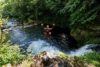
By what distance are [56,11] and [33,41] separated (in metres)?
3.93

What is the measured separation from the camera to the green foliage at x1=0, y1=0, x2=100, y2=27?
16.4 metres

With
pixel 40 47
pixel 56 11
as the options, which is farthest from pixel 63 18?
pixel 40 47

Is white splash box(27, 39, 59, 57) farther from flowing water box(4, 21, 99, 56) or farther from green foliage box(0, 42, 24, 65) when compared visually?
green foliage box(0, 42, 24, 65)

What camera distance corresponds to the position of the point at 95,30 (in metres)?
16.4

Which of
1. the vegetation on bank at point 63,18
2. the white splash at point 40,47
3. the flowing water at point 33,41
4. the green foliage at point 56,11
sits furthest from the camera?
the green foliage at point 56,11

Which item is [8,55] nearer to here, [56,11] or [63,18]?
[63,18]

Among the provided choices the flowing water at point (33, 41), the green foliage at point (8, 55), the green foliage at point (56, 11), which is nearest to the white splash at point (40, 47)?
the flowing water at point (33, 41)

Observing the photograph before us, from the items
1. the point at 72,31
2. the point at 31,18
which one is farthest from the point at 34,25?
the point at 72,31

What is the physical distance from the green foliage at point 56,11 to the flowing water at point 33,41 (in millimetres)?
1645

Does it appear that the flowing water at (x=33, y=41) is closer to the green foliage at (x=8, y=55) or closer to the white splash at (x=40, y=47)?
the white splash at (x=40, y=47)

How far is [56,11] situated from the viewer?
2147cm

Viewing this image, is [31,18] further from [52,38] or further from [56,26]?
[52,38]

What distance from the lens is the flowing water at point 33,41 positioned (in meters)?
15.5

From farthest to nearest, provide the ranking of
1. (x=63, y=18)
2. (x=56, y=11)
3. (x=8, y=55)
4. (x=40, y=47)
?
(x=56, y=11) → (x=63, y=18) → (x=40, y=47) → (x=8, y=55)
